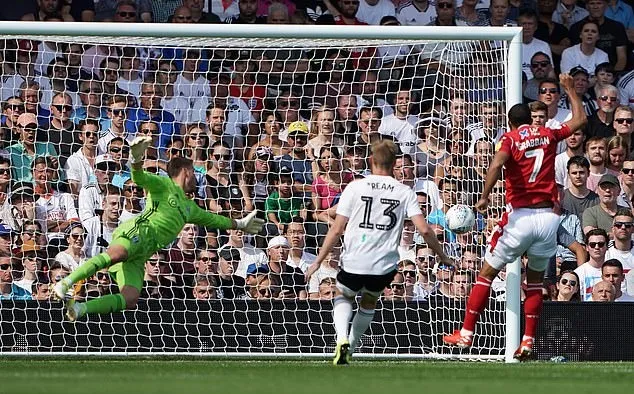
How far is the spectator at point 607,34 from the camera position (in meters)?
15.7

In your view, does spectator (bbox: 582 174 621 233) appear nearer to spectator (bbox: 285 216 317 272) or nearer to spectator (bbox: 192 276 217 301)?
spectator (bbox: 285 216 317 272)

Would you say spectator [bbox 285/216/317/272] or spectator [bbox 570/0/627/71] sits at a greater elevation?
spectator [bbox 570/0/627/71]

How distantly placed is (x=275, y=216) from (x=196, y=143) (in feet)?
3.60

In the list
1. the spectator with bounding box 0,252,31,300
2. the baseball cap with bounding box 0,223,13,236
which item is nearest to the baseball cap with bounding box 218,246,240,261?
the spectator with bounding box 0,252,31,300

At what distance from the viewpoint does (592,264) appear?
1340 cm

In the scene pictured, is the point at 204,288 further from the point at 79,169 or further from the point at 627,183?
the point at 627,183

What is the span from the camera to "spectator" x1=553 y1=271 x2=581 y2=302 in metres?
13.1

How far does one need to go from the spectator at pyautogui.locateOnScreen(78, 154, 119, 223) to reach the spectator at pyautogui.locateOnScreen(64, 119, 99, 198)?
5 cm

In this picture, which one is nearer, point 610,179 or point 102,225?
point 102,225

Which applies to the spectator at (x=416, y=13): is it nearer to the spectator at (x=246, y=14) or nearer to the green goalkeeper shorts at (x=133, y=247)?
the spectator at (x=246, y=14)

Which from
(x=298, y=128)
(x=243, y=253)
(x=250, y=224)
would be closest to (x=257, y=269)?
(x=243, y=253)

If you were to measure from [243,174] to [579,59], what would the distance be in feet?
15.8

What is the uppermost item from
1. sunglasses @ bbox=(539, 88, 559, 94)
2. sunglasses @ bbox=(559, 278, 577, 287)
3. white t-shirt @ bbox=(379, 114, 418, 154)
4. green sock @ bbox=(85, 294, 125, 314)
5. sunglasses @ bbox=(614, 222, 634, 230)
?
sunglasses @ bbox=(539, 88, 559, 94)

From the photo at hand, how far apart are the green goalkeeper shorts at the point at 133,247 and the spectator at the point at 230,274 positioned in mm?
1780
